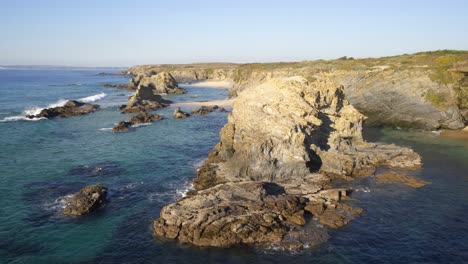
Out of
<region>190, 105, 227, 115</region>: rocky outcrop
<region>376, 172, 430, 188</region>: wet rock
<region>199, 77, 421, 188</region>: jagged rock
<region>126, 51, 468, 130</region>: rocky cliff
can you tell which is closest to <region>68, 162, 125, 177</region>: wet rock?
<region>199, 77, 421, 188</region>: jagged rock

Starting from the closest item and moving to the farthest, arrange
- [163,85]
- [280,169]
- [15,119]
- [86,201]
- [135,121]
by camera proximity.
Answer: [86,201] < [280,169] < [135,121] < [15,119] < [163,85]

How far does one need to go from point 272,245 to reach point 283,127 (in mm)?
15373

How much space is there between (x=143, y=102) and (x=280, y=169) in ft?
224

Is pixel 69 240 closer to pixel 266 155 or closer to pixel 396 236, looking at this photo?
pixel 266 155

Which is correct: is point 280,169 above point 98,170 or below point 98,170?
above

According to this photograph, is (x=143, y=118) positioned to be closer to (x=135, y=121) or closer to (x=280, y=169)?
(x=135, y=121)

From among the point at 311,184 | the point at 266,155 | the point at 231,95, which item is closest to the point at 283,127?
the point at 266,155

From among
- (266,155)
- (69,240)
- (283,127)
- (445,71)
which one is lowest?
(69,240)

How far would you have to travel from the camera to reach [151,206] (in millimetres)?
34281

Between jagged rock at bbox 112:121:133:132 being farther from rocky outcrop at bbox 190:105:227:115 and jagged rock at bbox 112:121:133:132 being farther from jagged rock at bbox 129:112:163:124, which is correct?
rocky outcrop at bbox 190:105:227:115

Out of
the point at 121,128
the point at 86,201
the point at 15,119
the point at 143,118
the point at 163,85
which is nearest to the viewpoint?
the point at 86,201

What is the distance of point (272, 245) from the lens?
2673cm

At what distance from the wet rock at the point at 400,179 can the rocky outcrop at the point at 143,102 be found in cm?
6529

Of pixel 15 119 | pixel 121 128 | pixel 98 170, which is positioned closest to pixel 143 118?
pixel 121 128
